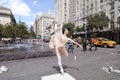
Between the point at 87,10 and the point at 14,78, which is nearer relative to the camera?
the point at 14,78

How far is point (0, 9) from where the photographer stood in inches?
3573

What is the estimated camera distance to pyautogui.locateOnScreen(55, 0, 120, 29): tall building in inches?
2060

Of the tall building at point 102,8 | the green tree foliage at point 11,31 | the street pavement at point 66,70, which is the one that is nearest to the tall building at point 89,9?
the tall building at point 102,8

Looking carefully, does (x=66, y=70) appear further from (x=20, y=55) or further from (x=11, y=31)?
(x=11, y=31)

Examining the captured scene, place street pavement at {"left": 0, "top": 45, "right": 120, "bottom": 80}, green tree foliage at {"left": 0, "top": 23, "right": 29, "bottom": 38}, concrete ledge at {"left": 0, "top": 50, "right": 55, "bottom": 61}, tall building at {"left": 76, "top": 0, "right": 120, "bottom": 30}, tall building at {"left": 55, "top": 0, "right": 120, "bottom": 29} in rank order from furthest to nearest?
green tree foliage at {"left": 0, "top": 23, "right": 29, "bottom": 38} → tall building at {"left": 55, "top": 0, "right": 120, "bottom": 29} → tall building at {"left": 76, "top": 0, "right": 120, "bottom": 30} → concrete ledge at {"left": 0, "top": 50, "right": 55, "bottom": 61} → street pavement at {"left": 0, "top": 45, "right": 120, "bottom": 80}

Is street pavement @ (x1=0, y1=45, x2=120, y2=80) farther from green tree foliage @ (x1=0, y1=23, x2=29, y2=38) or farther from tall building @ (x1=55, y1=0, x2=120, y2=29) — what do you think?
green tree foliage @ (x1=0, y1=23, x2=29, y2=38)

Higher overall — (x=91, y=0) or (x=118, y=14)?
(x=91, y=0)

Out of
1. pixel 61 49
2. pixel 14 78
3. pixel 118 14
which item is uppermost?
pixel 118 14

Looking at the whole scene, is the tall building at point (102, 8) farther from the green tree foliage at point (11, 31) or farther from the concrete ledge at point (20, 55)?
the concrete ledge at point (20, 55)

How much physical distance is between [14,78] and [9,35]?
56249mm

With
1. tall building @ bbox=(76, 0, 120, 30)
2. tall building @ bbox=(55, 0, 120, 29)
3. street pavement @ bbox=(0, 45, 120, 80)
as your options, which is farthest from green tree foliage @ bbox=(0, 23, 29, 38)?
street pavement @ bbox=(0, 45, 120, 80)

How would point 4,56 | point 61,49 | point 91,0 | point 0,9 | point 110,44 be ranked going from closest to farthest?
point 61,49
point 4,56
point 110,44
point 91,0
point 0,9

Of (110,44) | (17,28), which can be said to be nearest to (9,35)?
(17,28)

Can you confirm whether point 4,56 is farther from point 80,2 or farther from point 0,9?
point 0,9
